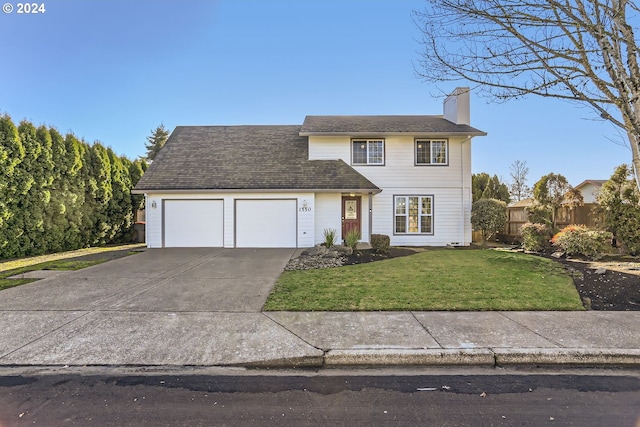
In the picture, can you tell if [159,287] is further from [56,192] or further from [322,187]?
[56,192]

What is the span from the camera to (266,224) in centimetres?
1371

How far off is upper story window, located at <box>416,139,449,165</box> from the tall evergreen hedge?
15.0 meters

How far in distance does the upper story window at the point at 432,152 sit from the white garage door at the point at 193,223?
30.0 feet

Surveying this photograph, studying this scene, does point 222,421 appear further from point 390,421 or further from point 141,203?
point 141,203

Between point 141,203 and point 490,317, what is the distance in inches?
726

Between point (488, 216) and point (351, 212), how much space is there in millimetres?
5921

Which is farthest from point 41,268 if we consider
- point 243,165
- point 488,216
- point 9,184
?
point 488,216

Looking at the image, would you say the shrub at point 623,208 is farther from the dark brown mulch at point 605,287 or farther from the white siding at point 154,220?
the white siding at point 154,220

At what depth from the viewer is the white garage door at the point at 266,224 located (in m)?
13.7

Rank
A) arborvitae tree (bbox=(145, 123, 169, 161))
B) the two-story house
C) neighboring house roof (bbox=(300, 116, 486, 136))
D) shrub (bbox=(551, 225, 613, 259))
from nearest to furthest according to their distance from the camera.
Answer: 1. shrub (bbox=(551, 225, 613, 259))
2. the two-story house
3. neighboring house roof (bbox=(300, 116, 486, 136))
4. arborvitae tree (bbox=(145, 123, 169, 161))

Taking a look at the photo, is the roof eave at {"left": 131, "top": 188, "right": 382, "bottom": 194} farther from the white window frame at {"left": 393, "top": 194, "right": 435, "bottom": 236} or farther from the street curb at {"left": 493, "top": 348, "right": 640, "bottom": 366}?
the street curb at {"left": 493, "top": 348, "right": 640, "bottom": 366}

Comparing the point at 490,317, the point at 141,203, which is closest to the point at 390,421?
the point at 490,317

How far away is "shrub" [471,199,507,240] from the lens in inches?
545

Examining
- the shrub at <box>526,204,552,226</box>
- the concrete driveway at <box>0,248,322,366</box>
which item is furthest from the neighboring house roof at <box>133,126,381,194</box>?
the shrub at <box>526,204,552,226</box>
